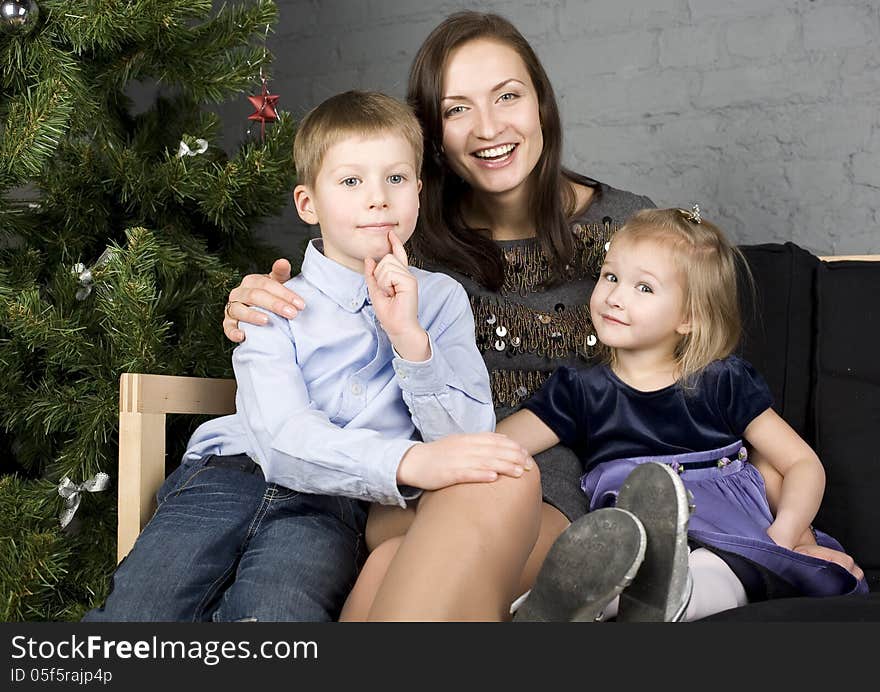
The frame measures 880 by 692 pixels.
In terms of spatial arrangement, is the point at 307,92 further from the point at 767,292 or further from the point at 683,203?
the point at 767,292

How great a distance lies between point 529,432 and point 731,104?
41.1 inches

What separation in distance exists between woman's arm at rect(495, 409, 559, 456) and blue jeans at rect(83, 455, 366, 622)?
0.93 feet

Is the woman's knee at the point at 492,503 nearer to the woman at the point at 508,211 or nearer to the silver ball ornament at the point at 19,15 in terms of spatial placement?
the woman at the point at 508,211

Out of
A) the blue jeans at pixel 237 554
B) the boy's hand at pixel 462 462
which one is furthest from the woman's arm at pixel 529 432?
the boy's hand at pixel 462 462

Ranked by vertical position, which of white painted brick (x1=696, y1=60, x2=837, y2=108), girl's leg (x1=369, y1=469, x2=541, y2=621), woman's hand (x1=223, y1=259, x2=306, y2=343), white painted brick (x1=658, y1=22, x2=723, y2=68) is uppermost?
white painted brick (x1=658, y1=22, x2=723, y2=68)

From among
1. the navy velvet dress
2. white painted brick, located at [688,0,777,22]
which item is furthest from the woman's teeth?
white painted brick, located at [688,0,777,22]

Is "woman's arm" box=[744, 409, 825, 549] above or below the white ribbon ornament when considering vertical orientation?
below

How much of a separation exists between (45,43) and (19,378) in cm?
57

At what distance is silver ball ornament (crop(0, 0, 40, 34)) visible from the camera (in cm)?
161

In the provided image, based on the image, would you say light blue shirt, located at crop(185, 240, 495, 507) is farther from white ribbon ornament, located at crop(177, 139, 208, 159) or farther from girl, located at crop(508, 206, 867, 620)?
white ribbon ornament, located at crop(177, 139, 208, 159)

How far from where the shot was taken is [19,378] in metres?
1.76

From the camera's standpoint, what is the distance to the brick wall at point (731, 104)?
204cm

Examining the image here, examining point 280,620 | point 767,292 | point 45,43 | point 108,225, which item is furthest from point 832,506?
point 45,43

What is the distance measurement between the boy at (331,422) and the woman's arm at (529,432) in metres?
0.18
